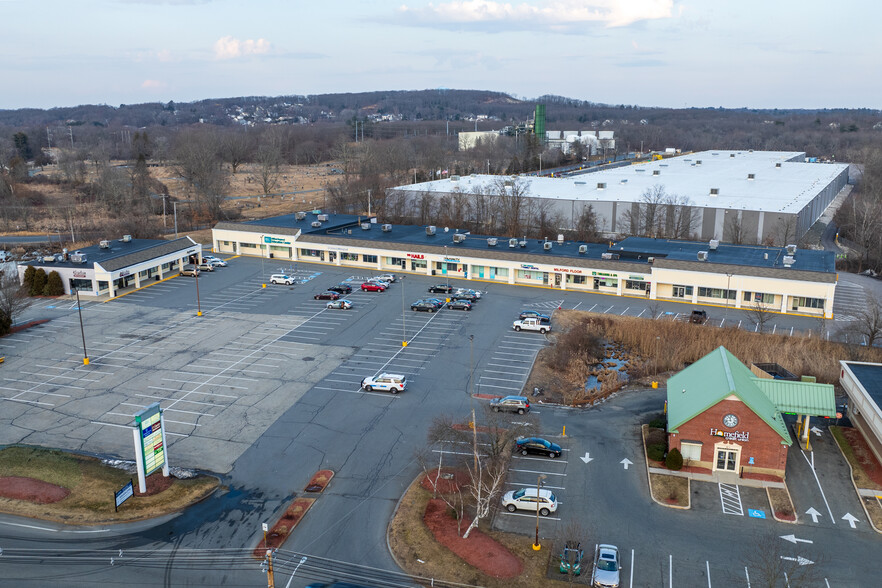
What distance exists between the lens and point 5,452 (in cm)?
2873

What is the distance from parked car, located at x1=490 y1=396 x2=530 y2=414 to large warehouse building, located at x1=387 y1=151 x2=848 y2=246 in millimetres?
43202

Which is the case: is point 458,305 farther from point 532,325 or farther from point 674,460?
point 674,460

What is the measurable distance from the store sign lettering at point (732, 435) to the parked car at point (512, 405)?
876 cm

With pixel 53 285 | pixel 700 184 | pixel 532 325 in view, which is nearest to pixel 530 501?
pixel 532 325

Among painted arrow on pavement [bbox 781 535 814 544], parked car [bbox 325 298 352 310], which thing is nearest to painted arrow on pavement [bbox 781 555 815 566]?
painted arrow on pavement [bbox 781 535 814 544]

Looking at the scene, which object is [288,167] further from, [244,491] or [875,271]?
[244,491]

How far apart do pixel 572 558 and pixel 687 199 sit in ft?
193

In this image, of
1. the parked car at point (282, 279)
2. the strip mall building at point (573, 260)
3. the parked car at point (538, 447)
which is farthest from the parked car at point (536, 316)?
the parked car at point (282, 279)

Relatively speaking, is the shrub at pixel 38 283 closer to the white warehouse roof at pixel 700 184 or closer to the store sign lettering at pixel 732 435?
the white warehouse roof at pixel 700 184

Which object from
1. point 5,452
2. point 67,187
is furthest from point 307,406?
point 67,187

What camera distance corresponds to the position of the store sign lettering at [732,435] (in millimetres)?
26731

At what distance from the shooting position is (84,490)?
85.6 ft

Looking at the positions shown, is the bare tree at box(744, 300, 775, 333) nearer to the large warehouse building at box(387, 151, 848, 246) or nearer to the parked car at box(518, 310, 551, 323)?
the parked car at box(518, 310, 551, 323)

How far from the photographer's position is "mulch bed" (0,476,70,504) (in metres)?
25.6
